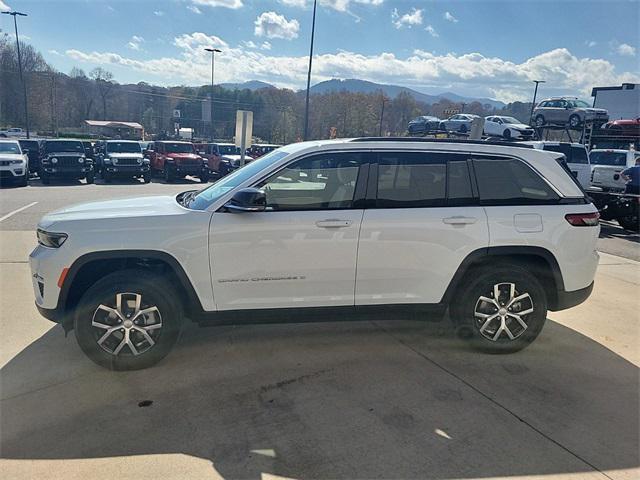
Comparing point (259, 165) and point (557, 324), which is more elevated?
point (259, 165)

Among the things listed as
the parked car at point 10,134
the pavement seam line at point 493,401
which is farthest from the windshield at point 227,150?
the parked car at point 10,134

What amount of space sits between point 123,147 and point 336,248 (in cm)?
1944

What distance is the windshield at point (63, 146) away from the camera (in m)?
18.4

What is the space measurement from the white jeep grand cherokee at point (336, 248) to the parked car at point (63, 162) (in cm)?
1648

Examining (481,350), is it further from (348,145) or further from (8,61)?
(8,61)

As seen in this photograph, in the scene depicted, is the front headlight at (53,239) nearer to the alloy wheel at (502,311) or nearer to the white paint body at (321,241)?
the white paint body at (321,241)

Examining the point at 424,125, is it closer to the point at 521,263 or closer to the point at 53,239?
the point at 521,263

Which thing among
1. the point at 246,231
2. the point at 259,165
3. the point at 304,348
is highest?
the point at 259,165

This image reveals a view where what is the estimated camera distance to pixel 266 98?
100188 mm

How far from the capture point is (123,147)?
20.4 m

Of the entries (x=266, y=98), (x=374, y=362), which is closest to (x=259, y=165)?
(x=374, y=362)

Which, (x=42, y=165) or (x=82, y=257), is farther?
(x=42, y=165)

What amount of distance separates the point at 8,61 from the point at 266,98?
47.1 meters

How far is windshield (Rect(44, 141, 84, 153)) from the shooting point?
18406mm
